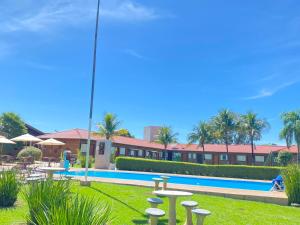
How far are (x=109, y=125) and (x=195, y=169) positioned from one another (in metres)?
11.6

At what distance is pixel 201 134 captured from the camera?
52281 mm

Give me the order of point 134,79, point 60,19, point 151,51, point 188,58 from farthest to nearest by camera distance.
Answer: point 134,79 → point 188,58 → point 151,51 → point 60,19

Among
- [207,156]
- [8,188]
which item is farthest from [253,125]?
[8,188]

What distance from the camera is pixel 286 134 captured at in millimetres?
41500

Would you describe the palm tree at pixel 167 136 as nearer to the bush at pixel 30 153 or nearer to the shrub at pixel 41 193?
the bush at pixel 30 153

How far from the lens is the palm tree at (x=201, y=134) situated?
52188mm

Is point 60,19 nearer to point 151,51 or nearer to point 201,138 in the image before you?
point 151,51

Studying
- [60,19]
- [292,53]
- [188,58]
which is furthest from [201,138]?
[60,19]

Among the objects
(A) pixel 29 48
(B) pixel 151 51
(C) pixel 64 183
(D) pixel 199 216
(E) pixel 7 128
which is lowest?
(D) pixel 199 216

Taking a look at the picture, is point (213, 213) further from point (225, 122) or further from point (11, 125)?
point (225, 122)

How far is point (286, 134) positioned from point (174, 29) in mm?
27678

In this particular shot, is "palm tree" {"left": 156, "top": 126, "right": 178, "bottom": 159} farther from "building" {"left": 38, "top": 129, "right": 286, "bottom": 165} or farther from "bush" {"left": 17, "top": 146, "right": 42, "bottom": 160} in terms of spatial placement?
"bush" {"left": 17, "top": 146, "right": 42, "bottom": 160}

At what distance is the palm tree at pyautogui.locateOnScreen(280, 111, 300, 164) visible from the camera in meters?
40.7

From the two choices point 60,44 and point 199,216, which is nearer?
point 199,216
